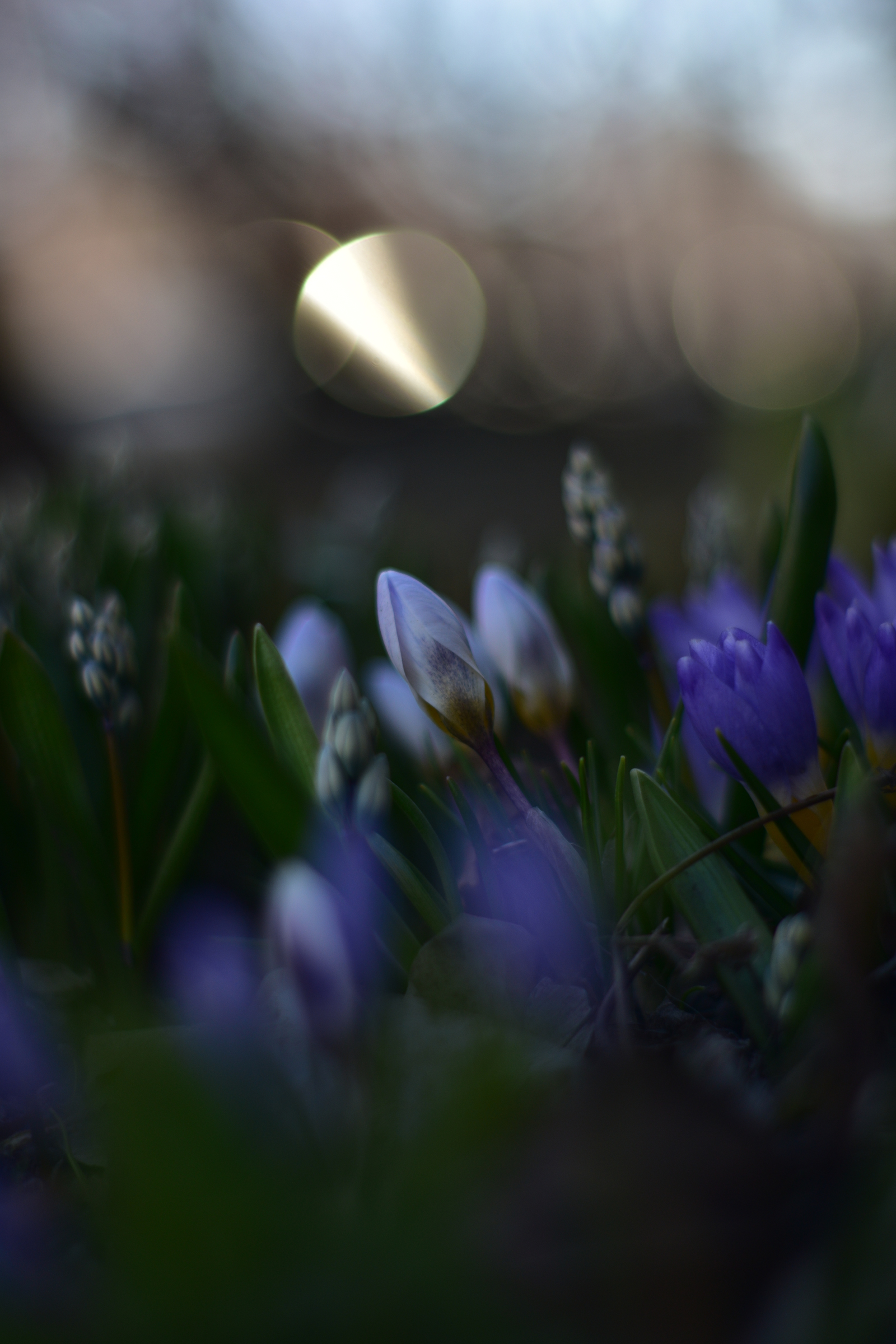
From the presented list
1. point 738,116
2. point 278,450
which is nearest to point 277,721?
point 278,450

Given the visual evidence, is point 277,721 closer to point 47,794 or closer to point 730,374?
point 47,794

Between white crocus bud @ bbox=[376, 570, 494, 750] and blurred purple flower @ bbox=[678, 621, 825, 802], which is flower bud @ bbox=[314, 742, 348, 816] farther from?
blurred purple flower @ bbox=[678, 621, 825, 802]

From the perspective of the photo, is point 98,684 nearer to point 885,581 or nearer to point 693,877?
point 693,877

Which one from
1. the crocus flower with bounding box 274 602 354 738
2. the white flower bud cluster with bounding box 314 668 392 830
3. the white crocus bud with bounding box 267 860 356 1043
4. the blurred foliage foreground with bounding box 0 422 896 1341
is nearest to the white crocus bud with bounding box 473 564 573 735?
the blurred foliage foreground with bounding box 0 422 896 1341

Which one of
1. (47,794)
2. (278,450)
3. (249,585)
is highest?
(47,794)

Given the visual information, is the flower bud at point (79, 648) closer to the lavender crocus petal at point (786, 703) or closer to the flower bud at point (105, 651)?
the flower bud at point (105, 651)

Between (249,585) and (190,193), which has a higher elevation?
(190,193)

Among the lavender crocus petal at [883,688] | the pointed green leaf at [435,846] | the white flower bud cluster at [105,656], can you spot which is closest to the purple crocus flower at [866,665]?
the lavender crocus petal at [883,688]
